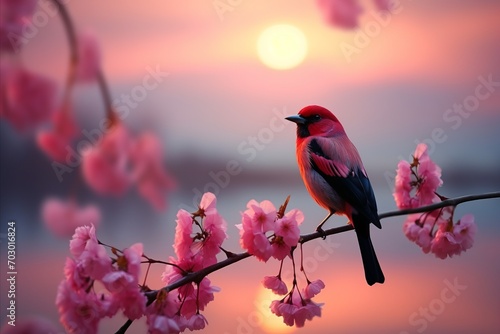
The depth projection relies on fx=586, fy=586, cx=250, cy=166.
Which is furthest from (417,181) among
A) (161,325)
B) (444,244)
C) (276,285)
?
(161,325)

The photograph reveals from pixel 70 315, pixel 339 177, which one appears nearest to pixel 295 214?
pixel 339 177

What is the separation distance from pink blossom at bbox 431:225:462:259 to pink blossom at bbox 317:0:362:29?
0.46 metres

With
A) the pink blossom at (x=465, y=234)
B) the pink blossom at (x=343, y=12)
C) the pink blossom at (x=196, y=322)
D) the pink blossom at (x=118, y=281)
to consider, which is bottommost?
the pink blossom at (x=196, y=322)

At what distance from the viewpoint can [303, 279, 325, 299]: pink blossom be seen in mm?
967

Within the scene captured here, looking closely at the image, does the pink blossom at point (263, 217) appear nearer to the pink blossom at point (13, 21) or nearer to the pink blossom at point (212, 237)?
the pink blossom at point (212, 237)

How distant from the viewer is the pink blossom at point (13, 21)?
3.13 ft

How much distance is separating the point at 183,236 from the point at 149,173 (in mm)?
227

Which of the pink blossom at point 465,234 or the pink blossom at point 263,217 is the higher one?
the pink blossom at point 465,234

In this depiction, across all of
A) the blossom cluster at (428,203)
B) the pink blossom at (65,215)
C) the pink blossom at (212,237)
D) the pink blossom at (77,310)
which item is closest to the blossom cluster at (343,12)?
the blossom cluster at (428,203)

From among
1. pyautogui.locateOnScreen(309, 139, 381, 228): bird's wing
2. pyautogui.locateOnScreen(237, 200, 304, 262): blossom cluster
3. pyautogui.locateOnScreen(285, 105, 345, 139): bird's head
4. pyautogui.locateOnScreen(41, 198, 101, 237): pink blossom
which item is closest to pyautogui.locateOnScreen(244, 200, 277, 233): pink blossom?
pyautogui.locateOnScreen(237, 200, 304, 262): blossom cluster

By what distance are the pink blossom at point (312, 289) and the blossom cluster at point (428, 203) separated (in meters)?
0.24

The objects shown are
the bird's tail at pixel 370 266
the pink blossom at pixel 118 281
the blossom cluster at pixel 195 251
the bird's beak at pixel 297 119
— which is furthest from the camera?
the bird's beak at pixel 297 119

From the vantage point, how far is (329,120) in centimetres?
119

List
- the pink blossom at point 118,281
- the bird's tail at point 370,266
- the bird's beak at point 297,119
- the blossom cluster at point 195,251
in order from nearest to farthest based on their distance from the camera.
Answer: the pink blossom at point 118,281 < the blossom cluster at point 195,251 < the bird's tail at point 370,266 < the bird's beak at point 297,119
